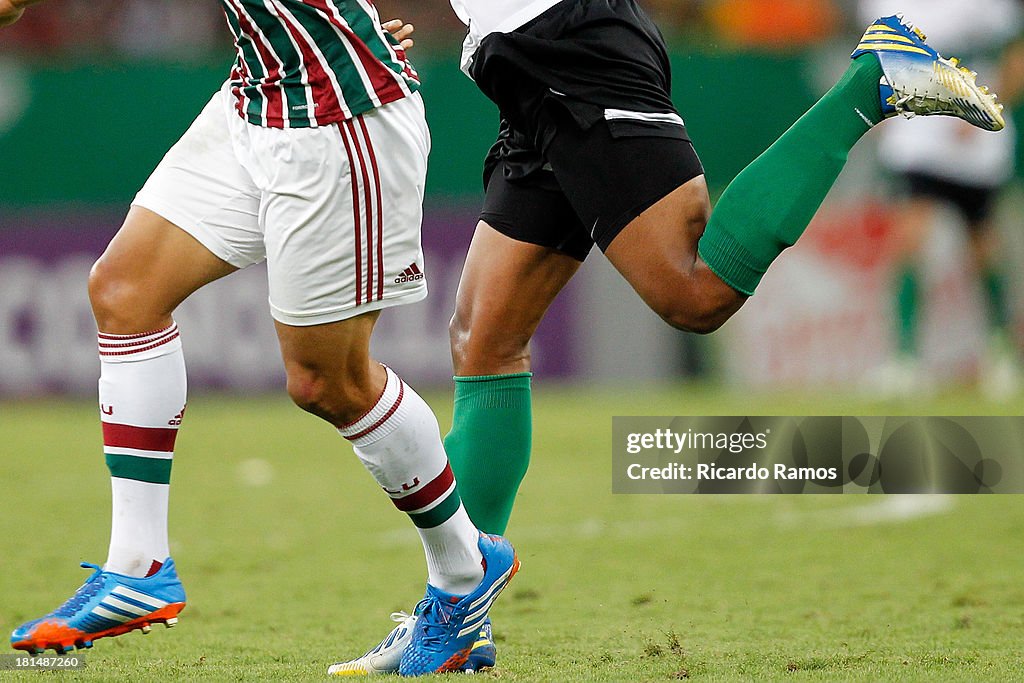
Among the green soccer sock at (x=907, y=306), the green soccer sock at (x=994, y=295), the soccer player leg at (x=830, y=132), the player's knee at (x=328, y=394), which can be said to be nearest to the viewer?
the player's knee at (x=328, y=394)

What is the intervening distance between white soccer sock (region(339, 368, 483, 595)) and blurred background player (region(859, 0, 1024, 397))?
6341 millimetres

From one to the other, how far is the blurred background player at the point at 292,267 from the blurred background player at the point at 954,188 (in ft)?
21.3

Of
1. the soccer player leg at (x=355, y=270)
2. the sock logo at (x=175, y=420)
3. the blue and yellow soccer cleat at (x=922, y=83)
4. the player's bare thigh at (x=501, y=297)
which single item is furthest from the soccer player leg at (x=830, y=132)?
the sock logo at (x=175, y=420)

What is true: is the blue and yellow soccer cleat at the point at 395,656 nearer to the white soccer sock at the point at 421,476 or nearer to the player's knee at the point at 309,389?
the white soccer sock at the point at 421,476

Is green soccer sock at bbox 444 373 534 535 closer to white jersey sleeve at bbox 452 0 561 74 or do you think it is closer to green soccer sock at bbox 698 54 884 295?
green soccer sock at bbox 698 54 884 295

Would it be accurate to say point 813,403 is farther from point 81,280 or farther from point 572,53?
point 572,53

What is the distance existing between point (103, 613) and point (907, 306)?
282 inches

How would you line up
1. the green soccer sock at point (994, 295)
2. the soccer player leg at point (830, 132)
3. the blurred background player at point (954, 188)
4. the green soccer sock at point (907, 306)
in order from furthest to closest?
1. the green soccer sock at point (994, 295)
2. the green soccer sock at point (907, 306)
3. the blurred background player at point (954, 188)
4. the soccer player leg at point (830, 132)

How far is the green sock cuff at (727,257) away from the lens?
310 centimetres

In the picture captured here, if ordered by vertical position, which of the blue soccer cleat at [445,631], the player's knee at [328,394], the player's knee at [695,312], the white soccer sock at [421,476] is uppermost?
the player's knee at [695,312]

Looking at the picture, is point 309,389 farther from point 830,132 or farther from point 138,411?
point 830,132

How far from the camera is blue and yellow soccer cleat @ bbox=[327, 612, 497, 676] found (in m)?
3.15

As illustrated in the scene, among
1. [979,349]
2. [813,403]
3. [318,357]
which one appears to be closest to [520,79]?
[318,357]

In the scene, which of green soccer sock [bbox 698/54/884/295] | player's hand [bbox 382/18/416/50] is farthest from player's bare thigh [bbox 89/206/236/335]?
green soccer sock [bbox 698/54/884/295]
